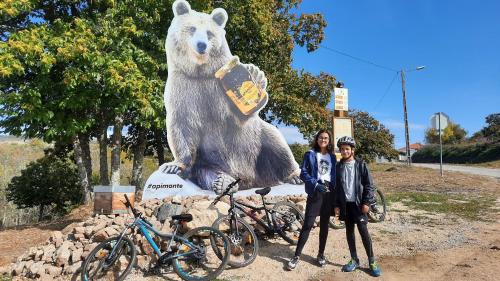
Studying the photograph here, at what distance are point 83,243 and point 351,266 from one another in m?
3.63

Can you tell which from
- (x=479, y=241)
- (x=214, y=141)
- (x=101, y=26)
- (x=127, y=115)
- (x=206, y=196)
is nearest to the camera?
(x=479, y=241)

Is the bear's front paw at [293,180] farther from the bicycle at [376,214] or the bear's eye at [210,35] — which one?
the bear's eye at [210,35]

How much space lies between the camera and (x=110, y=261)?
486cm

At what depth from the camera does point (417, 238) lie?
21.4ft

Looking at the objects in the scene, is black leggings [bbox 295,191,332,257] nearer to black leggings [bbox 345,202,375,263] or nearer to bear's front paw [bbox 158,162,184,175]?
black leggings [bbox 345,202,375,263]

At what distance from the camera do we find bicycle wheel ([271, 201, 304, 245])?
6219 mm

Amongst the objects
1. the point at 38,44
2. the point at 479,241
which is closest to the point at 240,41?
the point at 38,44

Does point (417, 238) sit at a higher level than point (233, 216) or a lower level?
lower

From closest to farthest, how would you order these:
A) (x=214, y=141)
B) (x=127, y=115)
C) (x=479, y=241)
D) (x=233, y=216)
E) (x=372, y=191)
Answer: (x=372, y=191) → (x=233, y=216) → (x=479, y=241) → (x=214, y=141) → (x=127, y=115)

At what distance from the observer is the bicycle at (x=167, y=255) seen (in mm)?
4844

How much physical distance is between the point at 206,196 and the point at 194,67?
2.62 metres

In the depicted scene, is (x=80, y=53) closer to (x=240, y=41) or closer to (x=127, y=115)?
(x=127, y=115)

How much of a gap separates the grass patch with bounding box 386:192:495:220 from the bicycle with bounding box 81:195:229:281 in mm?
5666

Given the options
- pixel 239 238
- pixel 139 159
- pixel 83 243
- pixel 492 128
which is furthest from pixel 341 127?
pixel 492 128
